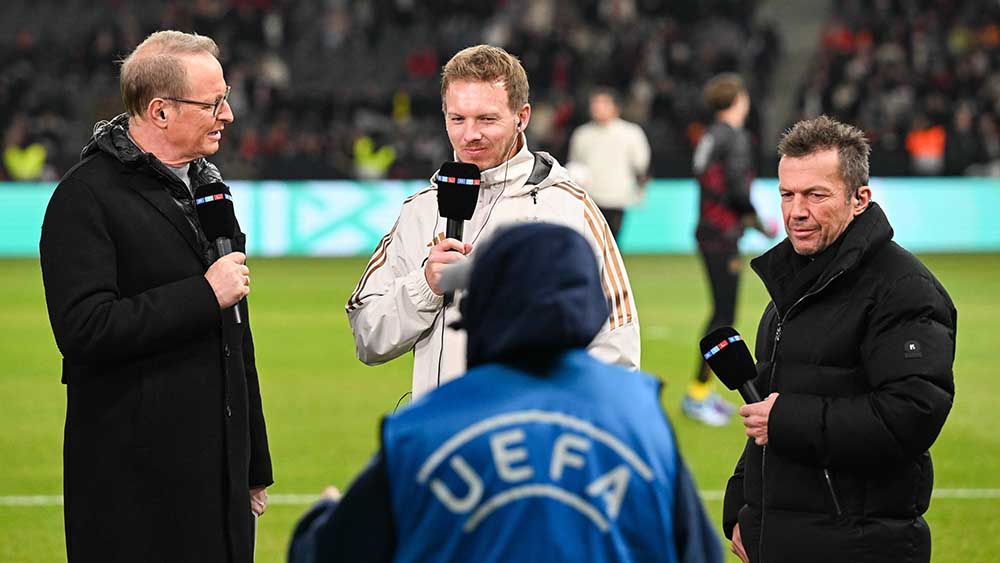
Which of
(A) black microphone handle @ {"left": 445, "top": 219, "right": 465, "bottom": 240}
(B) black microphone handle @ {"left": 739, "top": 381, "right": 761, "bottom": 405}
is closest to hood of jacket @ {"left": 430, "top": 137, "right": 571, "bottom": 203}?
(A) black microphone handle @ {"left": 445, "top": 219, "right": 465, "bottom": 240}

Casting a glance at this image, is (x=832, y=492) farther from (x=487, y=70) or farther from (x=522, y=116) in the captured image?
(x=487, y=70)

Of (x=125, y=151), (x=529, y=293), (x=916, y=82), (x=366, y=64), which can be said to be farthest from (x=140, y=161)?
(x=366, y=64)

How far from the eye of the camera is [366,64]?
29.7 m

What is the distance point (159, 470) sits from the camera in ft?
13.9

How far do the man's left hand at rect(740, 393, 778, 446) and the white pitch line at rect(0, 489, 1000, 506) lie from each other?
3.95m

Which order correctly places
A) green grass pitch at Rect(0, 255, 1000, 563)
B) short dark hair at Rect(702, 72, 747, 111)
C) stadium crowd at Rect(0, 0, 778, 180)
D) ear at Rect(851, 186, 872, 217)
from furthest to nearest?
stadium crowd at Rect(0, 0, 778, 180)
short dark hair at Rect(702, 72, 747, 111)
green grass pitch at Rect(0, 255, 1000, 563)
ear at Rect(851, 186, 872, 217)

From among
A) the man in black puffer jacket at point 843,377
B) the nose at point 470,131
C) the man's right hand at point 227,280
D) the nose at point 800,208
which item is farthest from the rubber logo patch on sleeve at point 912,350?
the man's right hand at point 227,280

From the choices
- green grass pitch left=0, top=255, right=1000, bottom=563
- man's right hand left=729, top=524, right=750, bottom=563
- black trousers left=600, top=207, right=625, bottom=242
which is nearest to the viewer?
man's right hand left=729, top=524, right=750, bottom=563

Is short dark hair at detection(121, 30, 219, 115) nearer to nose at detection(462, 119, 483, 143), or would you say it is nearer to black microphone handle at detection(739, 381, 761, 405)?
nose at detection(462, 119, 483, 143)

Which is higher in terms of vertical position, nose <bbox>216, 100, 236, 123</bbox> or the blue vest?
nose <bbox>216, 100, 236, 123</bbox>

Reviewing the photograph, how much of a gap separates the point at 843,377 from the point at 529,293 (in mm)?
1752

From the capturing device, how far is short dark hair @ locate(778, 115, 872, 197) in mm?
4418

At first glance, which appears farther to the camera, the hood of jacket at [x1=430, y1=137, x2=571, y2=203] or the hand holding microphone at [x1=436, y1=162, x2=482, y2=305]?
the hood of jacket at [x1=430, y1=137, x2=571, y2=203]

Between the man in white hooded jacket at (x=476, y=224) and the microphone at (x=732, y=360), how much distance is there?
0.76 ft
